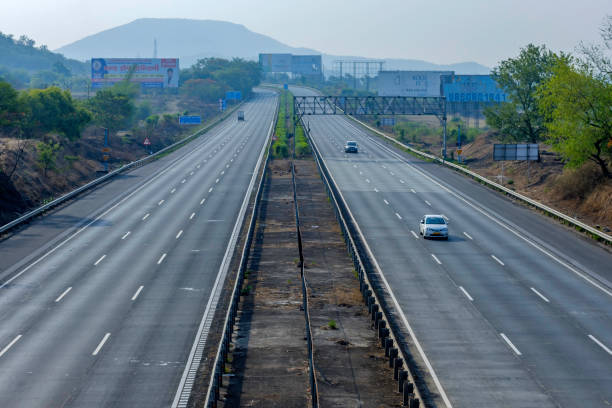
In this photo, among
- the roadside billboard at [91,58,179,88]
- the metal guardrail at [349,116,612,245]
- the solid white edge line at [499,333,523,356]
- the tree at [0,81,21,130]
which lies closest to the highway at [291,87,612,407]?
the solid white edge line at [499,333,523,356]

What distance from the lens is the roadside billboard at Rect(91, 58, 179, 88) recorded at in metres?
181

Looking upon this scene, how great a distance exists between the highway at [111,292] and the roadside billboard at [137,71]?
120 meters

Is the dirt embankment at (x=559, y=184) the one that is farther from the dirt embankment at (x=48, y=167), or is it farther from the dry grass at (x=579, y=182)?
the dirt embankment at (x=48, y=167)

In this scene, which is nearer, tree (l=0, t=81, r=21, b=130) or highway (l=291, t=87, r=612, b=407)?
highway (l=291, t=87, r=612, b=407)

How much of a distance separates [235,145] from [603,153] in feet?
211

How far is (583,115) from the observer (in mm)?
58312

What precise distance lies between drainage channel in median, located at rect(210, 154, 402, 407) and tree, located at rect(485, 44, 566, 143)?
137 ft

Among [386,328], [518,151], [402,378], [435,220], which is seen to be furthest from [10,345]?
[518,151]

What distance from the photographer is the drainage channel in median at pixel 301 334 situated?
70.1 feet

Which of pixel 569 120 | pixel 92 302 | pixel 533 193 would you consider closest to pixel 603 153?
pixel 569 120

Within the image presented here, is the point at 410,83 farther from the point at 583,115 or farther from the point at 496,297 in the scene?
the point at 496,297

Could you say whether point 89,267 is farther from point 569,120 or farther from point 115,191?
point 569,120

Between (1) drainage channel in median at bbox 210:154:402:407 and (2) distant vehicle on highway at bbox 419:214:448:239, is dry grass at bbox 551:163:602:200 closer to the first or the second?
(2) distant vehicle on highway at bbox 419:214:448:239

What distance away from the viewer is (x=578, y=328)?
28109mm
